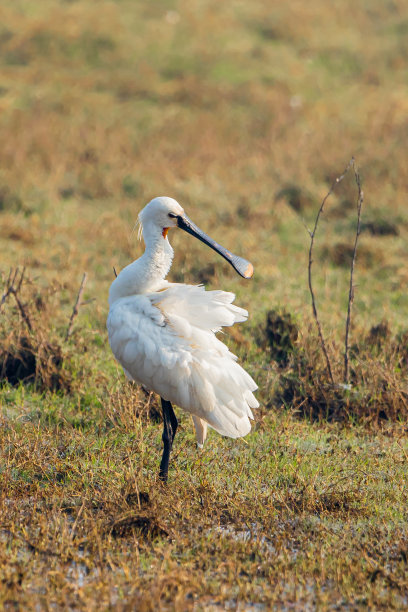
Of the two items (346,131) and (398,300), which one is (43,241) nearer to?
(398,300)

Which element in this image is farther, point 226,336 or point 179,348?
point 226,336

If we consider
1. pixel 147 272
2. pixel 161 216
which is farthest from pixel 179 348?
pixel 161 216

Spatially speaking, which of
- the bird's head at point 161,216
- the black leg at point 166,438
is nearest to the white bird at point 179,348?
the black leg at point 166,438

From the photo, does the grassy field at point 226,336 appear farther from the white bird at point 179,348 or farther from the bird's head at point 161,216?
the bird's head at point 161,216

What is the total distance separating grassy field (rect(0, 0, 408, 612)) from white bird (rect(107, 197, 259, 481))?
0.43 m

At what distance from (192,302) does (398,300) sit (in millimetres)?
3919

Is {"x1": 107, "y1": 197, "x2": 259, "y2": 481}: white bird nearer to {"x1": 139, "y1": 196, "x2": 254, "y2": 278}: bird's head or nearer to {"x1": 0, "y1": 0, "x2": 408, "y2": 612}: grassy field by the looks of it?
{"x1": 139, "y1": 196, "x2": 254, "y2": 278}: bird's head

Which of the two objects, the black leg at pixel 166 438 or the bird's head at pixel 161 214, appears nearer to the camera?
the black leg at pixel 166 438

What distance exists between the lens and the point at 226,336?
686 centimetres

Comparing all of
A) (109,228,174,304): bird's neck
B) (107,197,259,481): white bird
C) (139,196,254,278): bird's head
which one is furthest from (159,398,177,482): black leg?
(139,196,254,278): bird's head

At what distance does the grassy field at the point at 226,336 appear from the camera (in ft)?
13.0

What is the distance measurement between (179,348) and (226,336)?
2283mm

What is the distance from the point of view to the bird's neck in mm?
4898

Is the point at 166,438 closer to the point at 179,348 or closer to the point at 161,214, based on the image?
the point at 179,348
